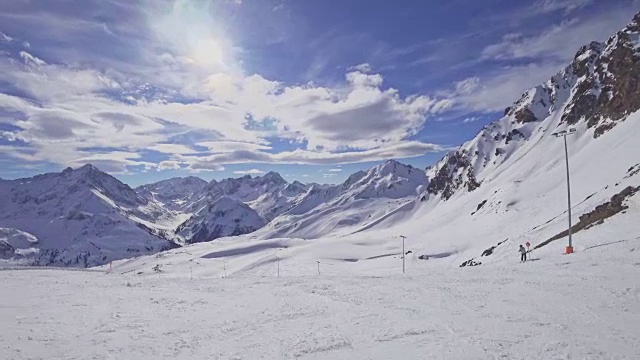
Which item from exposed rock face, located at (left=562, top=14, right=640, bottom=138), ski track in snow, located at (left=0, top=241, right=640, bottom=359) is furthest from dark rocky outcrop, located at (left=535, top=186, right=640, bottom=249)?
exposed rock face, located at (left=562, top=14, right=640, bottom=138)

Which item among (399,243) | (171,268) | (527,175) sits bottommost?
(171,268)

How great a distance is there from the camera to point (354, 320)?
1477cm

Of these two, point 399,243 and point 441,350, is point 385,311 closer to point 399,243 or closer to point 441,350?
point 441,350

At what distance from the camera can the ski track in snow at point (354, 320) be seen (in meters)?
11.3

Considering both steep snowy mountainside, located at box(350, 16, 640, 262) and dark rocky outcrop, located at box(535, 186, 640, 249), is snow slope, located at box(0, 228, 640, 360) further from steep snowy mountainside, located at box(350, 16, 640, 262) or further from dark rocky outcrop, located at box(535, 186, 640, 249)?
dark rocky outcrop, located at box(535, 186, 640, 249)

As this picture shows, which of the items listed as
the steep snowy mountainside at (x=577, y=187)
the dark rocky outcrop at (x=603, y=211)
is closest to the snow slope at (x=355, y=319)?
the steep snowy mountainside at (x=577, y=187)

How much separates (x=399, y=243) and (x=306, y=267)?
162 feet

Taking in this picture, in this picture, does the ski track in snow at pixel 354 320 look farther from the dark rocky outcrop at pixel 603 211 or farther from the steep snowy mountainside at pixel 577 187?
the dark rocky outcrop at pixel 603 211

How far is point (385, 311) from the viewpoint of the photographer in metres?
15.8

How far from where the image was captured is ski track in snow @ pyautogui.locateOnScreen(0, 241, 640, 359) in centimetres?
1133

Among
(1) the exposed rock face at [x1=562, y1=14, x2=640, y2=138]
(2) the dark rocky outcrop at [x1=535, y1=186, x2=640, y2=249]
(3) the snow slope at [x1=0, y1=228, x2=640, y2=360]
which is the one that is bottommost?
(3) the snow slope at [x1=0, y1=228, x2=640, y2=360]

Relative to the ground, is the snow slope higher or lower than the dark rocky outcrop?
lower

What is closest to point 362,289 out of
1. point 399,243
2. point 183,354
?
point 183,354

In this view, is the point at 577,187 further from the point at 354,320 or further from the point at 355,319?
the point at 354,320
